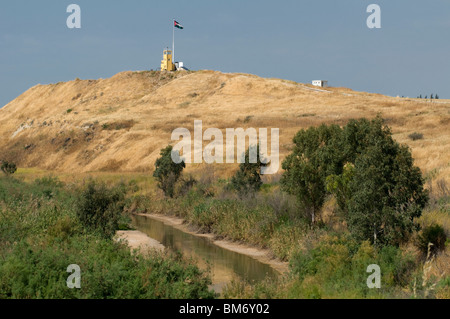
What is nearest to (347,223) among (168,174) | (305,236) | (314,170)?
(305,236)

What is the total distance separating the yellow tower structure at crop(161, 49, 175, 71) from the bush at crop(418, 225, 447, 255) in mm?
104213

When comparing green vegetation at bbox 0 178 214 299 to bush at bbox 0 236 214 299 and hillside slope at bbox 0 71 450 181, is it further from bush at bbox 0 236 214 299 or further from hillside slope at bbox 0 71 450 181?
hillside slope at bbox 0 71 450 181

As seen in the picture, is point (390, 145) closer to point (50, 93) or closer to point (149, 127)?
point (149, 127)

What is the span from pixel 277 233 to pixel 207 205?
847 centimetres

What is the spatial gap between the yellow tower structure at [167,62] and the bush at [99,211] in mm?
99085

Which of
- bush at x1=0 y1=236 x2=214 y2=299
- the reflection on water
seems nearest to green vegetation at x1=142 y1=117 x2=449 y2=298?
the reflection on water

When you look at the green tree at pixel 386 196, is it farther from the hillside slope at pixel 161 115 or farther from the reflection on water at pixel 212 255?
the hillside slope at pixel 161 115

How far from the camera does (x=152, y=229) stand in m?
28.4

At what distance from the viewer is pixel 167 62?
386 ft

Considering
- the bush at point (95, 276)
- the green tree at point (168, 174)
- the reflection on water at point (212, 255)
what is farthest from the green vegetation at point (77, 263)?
the green tree at point (168, 174)

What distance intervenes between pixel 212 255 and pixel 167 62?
9976cm

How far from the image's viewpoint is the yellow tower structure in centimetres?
11675

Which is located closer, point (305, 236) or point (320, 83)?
point (305, 236)

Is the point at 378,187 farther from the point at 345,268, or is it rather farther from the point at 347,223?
the point at 345,268
